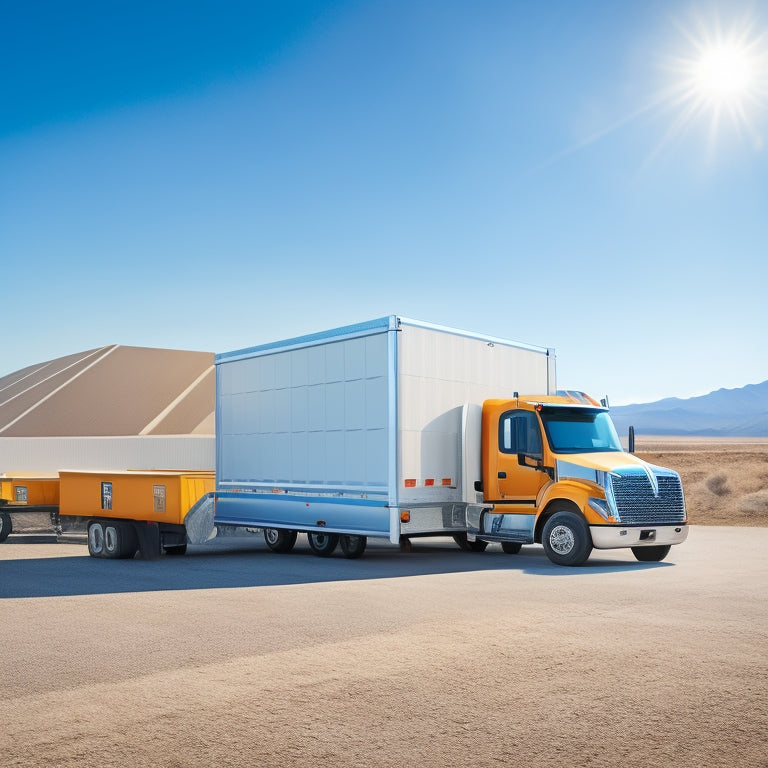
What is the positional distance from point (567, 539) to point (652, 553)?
2024 millimetres

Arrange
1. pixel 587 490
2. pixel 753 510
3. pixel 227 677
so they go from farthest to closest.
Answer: pixel 753 510
pixel 587 490
pixel 227 677

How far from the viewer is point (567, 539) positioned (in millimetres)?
15859

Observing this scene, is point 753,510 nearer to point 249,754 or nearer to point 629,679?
point 629,679

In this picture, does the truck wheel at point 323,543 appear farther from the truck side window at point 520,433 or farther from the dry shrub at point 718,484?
the dry shrub at point 718,484

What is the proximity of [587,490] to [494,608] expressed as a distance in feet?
17.0

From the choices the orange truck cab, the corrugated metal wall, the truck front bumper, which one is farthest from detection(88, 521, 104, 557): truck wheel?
the corrugated metal wall

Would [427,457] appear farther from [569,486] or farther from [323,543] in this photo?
[323,543]

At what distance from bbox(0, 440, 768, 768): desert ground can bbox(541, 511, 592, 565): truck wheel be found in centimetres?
91

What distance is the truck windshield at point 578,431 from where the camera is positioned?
1670 centimetres

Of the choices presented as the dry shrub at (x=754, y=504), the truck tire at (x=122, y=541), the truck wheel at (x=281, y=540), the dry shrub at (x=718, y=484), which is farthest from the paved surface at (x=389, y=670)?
the dry shrub at (x=718, y=484)

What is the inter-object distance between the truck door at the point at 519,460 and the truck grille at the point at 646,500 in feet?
4.59

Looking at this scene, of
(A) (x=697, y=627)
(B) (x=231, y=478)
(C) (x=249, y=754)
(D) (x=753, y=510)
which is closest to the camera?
(C) (x=249, y=754)

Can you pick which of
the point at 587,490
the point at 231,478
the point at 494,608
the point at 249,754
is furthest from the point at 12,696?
the point at 231,478

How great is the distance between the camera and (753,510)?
3047cm
